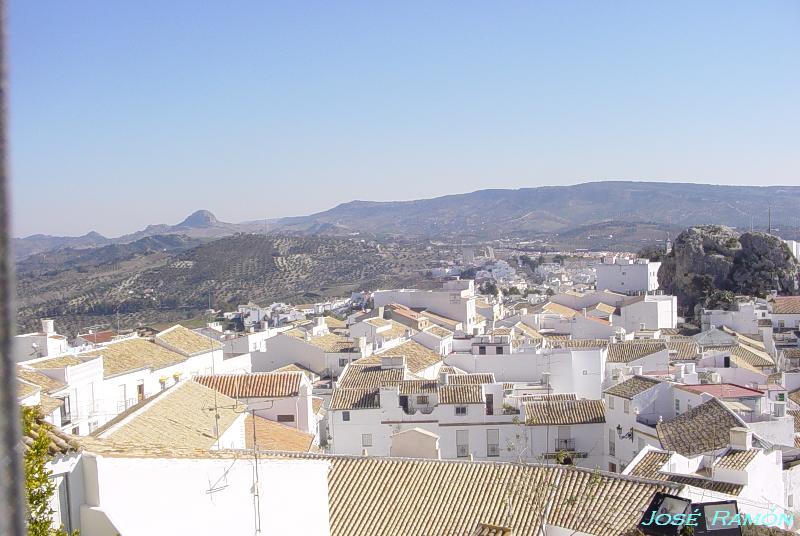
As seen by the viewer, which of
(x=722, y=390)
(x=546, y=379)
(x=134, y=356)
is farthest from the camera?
(x=546, y=379)

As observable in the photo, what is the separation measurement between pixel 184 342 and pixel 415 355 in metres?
8.25

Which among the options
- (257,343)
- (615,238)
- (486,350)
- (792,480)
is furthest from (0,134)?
(615,238)

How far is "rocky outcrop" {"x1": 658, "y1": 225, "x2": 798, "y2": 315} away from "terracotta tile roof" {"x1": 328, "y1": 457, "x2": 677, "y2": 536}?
1666 inches

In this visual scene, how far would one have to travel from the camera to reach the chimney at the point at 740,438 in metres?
14.3

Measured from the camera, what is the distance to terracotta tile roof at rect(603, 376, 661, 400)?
64.0 feet

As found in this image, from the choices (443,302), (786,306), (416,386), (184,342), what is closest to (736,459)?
(416,386)

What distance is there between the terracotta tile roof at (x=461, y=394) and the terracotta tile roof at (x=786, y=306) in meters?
27.6

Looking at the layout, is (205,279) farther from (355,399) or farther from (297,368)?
(355,399)

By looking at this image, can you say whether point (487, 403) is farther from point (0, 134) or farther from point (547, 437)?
point (0, 134)

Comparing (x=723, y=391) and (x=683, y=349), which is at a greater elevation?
(x=723, y=391)

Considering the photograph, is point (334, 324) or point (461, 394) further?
point (334, 324)

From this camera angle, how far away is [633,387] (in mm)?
20031

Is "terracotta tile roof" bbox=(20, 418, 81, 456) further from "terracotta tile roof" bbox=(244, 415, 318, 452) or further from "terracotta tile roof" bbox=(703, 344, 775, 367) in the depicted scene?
"terracotta tile roof" bbox=(703, 344, 775, 367)

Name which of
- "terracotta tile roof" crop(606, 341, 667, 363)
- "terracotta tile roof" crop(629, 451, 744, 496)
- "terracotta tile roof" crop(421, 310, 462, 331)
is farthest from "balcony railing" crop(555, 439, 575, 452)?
"terracotta tile roof" crop(421, 310, 462, 331)
